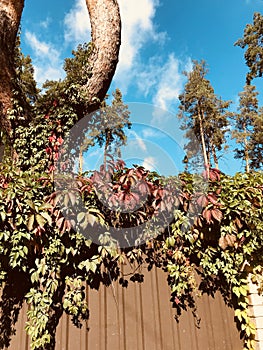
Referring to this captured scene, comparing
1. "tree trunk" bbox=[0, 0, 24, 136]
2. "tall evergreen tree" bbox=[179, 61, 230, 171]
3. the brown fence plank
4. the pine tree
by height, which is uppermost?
"tall evergreen tree" bbox=[179, 61, 230, 171]

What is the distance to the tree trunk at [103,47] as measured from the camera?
3.45 m

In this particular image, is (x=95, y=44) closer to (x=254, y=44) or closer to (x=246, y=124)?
(x=254, y=44)

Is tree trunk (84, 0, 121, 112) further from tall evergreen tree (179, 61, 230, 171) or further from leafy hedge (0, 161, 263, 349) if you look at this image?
tall evergreen tree (179, 61, 230, 171)

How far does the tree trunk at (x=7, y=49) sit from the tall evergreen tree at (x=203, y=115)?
546 inches

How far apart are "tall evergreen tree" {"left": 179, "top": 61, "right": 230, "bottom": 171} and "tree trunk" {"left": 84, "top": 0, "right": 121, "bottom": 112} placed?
13.2 m

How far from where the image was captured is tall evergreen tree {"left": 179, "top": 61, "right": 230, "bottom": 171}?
54.6ft

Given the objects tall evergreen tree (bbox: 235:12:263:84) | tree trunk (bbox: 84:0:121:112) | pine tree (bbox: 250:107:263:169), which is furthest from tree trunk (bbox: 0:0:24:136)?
pine tree (bbox: 250:107:263:169)

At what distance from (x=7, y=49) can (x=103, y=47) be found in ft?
3.87

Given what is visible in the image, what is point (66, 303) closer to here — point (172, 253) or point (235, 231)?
point (172, 253)

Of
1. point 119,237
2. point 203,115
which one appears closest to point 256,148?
point 203,115

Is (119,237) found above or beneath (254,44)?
beneath

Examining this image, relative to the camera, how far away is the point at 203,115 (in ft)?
55.4

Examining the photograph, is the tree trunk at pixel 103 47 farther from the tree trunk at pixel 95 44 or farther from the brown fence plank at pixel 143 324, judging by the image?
the brown fence plank at pixel 143 324

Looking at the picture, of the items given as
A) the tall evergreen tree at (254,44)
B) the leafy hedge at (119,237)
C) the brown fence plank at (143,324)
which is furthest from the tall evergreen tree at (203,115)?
the brown fence plank at (143,324)
